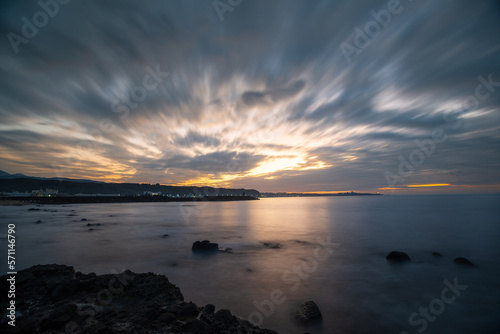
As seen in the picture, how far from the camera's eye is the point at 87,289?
29.6ft

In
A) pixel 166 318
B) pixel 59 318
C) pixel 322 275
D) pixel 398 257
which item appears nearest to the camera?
pixel 59 318

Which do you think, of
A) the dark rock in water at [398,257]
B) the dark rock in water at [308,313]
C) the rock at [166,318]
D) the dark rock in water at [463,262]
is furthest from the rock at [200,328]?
the dark rock in water at [463,262]

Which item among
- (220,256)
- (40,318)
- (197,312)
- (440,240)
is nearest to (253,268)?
(220,256)

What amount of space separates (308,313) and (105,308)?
298 inches

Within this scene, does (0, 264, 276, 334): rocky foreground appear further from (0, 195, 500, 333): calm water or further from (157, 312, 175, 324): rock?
(0, 195, 500, 333): calm water

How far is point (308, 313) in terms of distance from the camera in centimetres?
864

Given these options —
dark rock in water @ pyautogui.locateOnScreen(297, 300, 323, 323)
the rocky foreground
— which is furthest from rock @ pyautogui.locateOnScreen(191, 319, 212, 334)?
dark rock in water @ pyautogui.locateOnScreen(297, 300, 323, 323)

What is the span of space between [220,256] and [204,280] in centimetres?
496

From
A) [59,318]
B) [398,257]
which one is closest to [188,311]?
[59,318]

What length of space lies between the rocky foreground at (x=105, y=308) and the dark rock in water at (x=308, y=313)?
8.07ft

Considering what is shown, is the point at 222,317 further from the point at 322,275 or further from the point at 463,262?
the point at 463,262

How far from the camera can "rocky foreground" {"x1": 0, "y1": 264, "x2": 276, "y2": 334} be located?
6.27 meters

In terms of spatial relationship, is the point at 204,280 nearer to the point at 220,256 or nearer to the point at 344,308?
the point at 220,256

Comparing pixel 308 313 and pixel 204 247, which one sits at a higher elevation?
pixel 204 247
